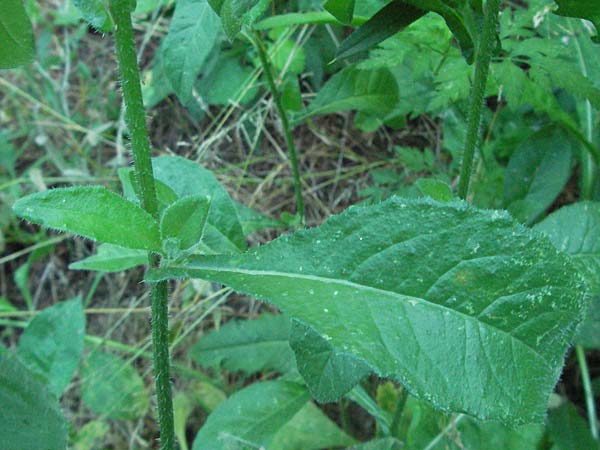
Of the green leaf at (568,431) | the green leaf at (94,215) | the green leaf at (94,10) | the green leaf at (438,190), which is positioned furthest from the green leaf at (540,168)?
the green leaf at (94,10)

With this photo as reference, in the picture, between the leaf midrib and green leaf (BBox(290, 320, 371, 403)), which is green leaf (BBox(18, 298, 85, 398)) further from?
the leaf midrib

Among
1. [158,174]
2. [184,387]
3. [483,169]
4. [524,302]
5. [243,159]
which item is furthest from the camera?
[243,159]

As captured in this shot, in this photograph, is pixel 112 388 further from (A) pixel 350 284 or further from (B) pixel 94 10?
(B) pixel 94 10

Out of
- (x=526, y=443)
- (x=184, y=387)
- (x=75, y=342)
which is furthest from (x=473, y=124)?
(x=184, y=387)

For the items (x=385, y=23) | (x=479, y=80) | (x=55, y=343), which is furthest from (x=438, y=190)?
(x=55, y=343)

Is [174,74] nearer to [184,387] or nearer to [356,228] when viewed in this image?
[356,228]

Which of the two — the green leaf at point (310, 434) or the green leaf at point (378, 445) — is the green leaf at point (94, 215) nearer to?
the green leaf at point (378, 445)
